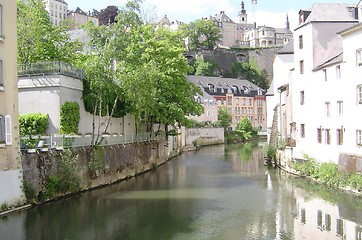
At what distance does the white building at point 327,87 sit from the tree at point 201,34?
82.2 meters

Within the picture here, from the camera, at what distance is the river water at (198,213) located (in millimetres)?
17031

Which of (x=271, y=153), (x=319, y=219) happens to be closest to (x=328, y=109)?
(x=319, y=219)

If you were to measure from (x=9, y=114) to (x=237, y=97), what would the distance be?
255 feet

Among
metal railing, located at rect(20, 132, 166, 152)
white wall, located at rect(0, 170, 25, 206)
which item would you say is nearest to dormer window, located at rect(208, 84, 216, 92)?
metal railing, located at rect(20, 132, 166, 152)

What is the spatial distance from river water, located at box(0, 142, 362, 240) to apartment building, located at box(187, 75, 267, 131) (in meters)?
61.4

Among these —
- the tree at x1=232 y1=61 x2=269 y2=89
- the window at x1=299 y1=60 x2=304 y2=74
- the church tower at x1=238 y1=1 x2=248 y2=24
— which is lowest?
the window at x1=299 y1=60 x2=304 y2=74

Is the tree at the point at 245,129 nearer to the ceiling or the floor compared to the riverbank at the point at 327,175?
nearer to the ceiling

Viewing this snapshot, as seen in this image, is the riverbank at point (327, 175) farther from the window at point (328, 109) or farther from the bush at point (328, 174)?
the window at point (328, 109)

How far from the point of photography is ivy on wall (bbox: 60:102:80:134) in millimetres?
28969

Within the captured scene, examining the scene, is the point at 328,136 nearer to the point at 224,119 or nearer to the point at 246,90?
the point at 224,119

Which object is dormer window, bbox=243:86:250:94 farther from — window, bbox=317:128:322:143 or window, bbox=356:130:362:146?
window, bbox=356:130:362:146

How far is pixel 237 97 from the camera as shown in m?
95.4

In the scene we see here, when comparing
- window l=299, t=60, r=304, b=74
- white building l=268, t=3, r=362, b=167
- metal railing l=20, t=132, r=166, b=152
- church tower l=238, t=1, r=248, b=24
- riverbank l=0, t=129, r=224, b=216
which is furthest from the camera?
church tower l=238, t=1, r=248, b=24

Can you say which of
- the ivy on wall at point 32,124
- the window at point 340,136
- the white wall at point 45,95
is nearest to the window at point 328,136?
the window at point 340,136
